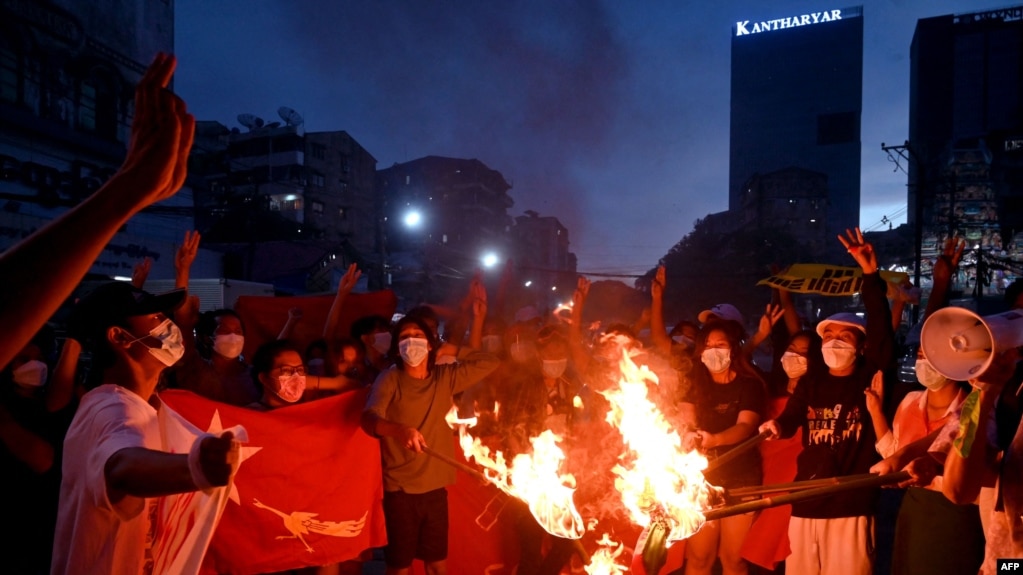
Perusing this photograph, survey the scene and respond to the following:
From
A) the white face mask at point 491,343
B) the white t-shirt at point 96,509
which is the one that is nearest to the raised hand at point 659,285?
the white face mask at point 491,343

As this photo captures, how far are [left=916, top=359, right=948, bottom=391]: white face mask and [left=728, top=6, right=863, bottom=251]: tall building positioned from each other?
112493 millimetres

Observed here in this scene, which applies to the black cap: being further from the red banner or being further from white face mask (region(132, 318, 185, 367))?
the red banner

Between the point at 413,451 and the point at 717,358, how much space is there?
2631 mm

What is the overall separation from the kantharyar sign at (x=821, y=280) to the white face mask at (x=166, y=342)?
252 inches

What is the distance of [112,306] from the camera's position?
8.68 feet

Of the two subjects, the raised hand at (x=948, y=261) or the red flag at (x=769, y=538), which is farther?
the red flag at (x=769, y=538)

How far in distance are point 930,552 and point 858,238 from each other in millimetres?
2325

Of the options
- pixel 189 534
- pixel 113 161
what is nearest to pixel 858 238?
pixel 189 534

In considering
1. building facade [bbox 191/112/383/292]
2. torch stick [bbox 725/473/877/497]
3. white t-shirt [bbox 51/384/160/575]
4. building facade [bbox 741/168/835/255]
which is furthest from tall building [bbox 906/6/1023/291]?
white t-shirt [bbox 51/384/160/575]

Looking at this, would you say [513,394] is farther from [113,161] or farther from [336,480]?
[113,161]

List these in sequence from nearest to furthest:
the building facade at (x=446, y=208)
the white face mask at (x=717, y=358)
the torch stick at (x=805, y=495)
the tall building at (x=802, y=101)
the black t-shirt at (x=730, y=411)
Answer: the torch stick at (x=805, y=495) < the black t-shirt at (x=730, y=411) < the white face mask at (x=717, y=358) < the building facade at (x=446, y=208) < the tall building at (x=802, y=101)

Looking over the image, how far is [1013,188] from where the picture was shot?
4828 cm

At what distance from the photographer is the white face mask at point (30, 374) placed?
4759 mm

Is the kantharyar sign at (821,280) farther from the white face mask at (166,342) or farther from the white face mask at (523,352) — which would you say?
the white face mask at (166,342)
